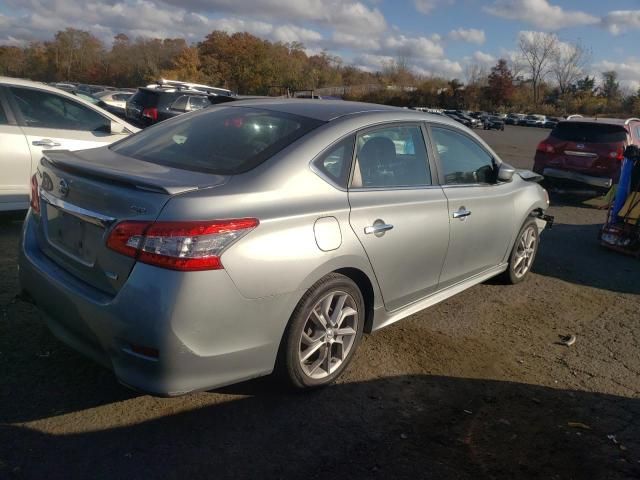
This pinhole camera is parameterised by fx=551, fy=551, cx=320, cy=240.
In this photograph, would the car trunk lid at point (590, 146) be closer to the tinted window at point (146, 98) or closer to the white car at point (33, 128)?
the white car at point (33, 128)

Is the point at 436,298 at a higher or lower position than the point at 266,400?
higher

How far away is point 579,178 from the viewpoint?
408 inches

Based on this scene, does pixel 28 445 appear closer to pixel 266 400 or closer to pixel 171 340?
pixel 171 340

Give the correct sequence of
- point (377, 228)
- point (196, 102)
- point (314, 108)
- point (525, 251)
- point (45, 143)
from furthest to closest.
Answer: point (196, 102), point (45, 143), point (525, 251), point (314, 108), point (377, 228)

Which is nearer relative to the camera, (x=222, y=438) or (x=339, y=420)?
(x=222, y=438)

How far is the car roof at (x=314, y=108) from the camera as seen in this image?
11.6 ft

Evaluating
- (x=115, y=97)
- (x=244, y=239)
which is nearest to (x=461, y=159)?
(x=244, y=239)

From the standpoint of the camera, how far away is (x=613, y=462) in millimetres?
2783

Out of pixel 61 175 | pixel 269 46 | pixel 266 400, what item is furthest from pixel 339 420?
pixel 269 46

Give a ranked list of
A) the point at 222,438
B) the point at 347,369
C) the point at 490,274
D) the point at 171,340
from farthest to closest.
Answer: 1. the point at 490,274
2. the point at 347,369
3. the point at 222,438
4. the point at 171,340

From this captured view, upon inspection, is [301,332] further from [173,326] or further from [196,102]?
[196,102]

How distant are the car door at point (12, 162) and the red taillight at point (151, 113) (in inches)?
320

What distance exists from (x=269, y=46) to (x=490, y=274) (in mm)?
77316

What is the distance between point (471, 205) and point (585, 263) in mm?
3021
